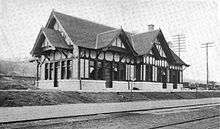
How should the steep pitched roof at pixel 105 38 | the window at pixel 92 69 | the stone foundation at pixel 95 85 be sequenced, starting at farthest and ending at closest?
the steep pitched roof at pixel 105 38 < the window at pixel 92 69 < the stone foundation at pixel 95 85

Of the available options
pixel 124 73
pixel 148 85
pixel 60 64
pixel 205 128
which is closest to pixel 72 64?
pixel 60 64

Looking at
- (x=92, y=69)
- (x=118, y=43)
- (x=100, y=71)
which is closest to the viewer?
(x=92, y=69)

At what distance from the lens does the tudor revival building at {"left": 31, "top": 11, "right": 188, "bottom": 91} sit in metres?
26.2

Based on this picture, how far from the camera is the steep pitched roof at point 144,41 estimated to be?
107ft

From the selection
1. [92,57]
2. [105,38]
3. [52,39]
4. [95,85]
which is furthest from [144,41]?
[52,39]

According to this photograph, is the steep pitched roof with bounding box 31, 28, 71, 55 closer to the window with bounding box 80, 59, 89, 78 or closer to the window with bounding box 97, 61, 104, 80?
the window with bounding box 80, 59, 89, 78

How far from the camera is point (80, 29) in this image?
1153 inches

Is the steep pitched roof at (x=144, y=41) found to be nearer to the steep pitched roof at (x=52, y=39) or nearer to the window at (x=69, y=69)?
the window at (x=69, y=69)

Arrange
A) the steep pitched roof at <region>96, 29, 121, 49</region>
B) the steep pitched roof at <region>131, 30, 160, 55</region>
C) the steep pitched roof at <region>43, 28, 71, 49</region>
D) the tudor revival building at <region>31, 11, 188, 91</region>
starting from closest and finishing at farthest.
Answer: the steep pitched roof at <region>43, 28, 71, 49</region>
the tudor revival building at <region>31, 11, 188, 91</region>
the steep pitched roof at <region>96, 29, 121, 49</region>
the steep pitched roof at <region>131, 30, 160, 55</region>

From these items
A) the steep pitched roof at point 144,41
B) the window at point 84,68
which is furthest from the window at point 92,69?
the steep pitched roof at point 144,41

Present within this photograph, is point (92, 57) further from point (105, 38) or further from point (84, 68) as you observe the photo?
point (105, 38)

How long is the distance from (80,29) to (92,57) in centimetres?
399

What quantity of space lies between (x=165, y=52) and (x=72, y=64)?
584 inches

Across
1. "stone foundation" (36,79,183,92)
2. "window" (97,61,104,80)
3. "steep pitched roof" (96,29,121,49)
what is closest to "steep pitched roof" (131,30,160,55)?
"stone foundation" (36,79,183,92)
